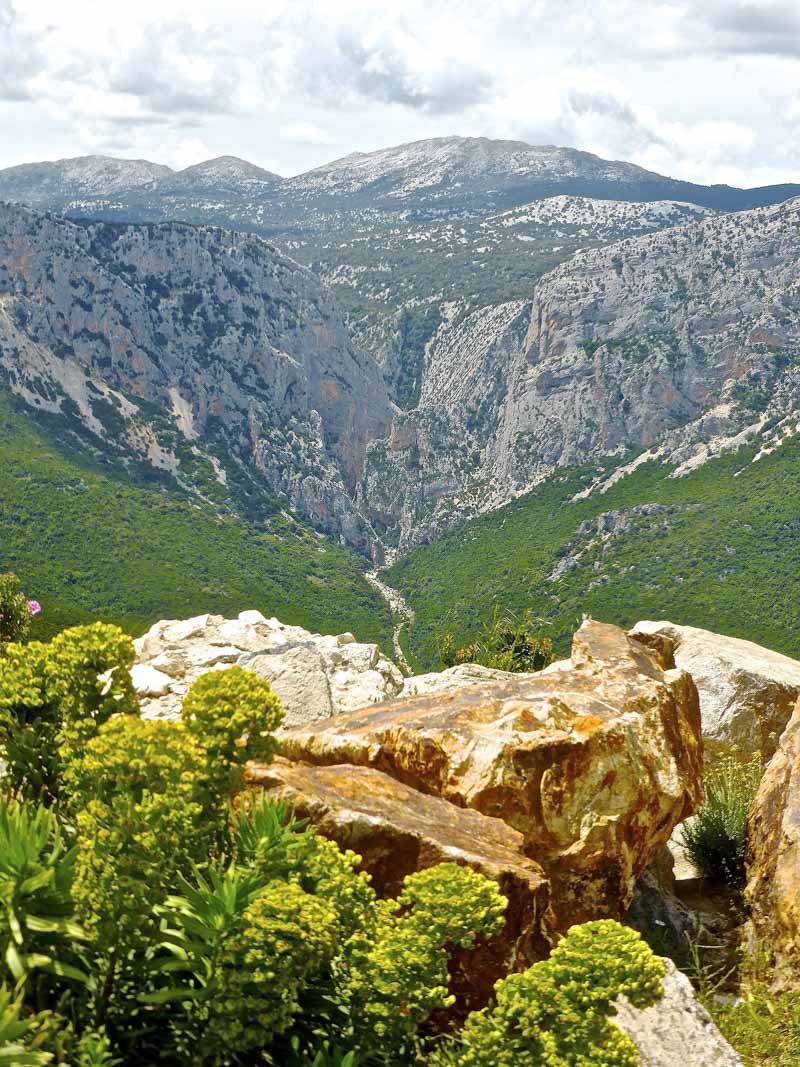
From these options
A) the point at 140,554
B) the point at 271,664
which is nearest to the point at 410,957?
the point at 271,664

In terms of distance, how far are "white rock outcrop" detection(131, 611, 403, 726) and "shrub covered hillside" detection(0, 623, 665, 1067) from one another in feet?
26.0

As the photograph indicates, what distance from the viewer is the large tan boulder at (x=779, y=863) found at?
374 inches

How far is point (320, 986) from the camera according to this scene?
611 cm

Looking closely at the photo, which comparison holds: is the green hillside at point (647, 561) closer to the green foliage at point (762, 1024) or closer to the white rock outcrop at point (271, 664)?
the white rock outcrop at point (271, 664)

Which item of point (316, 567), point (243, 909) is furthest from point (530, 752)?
point (316, 567)

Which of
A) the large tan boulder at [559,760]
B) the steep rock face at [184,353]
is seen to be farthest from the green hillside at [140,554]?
the large tan boulder at [559,760]

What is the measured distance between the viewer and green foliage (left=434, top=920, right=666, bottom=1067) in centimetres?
542

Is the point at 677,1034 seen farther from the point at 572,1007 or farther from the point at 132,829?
the point at 132,829

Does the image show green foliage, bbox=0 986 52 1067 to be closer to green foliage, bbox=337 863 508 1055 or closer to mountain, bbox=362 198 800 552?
green foliage, bbox=337 863 508 1055

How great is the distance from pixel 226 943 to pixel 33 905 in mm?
1169

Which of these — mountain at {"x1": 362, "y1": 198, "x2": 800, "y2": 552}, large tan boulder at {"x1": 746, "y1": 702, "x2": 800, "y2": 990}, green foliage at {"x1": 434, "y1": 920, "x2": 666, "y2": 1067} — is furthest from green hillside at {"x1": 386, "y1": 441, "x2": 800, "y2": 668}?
green foliage at {"x1": 434, "y1": 920, "x2": 666, "y2": 1067}

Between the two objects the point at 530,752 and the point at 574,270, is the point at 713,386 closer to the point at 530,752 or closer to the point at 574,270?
the point at 574,270

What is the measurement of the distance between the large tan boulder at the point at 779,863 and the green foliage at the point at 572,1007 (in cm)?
473

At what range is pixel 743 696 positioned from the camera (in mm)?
18188
